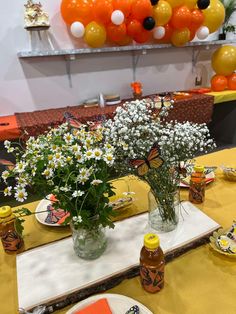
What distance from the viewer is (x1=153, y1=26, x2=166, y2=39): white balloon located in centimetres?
268

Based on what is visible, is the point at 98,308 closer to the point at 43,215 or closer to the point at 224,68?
the point at 43,215

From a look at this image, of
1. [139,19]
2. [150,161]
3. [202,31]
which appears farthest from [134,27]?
[150,161]

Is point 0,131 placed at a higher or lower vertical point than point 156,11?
lower

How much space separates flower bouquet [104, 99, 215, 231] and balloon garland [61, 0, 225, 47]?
6.45 ft

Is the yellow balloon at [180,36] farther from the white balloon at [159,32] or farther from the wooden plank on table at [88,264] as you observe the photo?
the wooden plank on table at [88,264]

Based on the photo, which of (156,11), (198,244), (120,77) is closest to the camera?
(198,244)

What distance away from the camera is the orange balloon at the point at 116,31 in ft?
8.13

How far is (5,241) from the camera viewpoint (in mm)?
792

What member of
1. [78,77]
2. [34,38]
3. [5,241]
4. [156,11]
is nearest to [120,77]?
[78,77]

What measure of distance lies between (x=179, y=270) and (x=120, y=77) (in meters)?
2.58

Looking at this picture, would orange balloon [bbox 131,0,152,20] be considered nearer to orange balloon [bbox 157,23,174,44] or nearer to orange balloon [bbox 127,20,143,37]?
orange balloon [bbox 127,20,143,37]

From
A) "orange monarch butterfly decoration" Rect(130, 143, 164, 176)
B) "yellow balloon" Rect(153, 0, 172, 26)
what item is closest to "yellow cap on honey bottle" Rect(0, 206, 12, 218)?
"orange monarch butterfly decoration" Rect(130, 143, 164, 176)

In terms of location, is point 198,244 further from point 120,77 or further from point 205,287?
point 120,77

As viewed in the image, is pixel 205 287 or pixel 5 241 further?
pixel 5 241
